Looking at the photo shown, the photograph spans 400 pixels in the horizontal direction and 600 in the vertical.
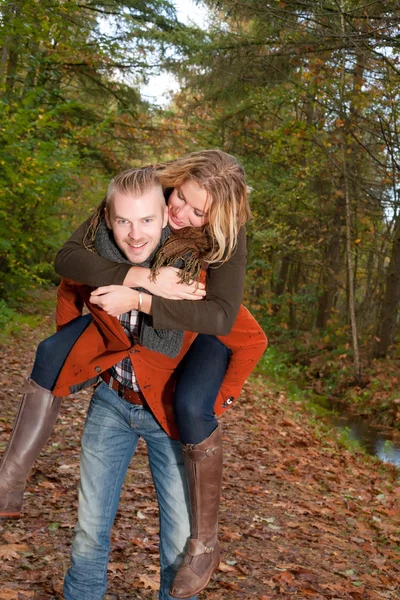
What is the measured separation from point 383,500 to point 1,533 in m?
4.75

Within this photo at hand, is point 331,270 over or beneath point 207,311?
beneath

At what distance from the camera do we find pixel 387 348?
15.4 m

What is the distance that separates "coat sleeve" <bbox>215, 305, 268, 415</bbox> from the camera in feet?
8.82

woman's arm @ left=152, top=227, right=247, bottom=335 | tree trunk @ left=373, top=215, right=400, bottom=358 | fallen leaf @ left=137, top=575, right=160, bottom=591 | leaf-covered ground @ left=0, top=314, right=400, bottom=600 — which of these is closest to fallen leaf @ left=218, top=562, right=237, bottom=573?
leaf-covered ground @ left=0, top=314, right=400, bottom=600

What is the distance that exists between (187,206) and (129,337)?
1.98ft

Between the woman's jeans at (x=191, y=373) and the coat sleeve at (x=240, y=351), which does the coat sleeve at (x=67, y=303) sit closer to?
the woman's jeans at (x=191, y=373)

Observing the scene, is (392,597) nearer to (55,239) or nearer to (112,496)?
(112,496)

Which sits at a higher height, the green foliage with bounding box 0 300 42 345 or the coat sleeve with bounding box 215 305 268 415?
the coat sleeve with bounding box 215 305 268 415

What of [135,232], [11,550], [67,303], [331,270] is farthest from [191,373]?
[331,270]

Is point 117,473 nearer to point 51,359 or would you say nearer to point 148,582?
point 51,359

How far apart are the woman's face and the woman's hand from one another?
0.24 meters

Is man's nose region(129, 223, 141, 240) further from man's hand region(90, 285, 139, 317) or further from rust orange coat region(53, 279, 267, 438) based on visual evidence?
rust orange coat region(53, 279, 267, 438)

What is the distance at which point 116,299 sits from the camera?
97.3 inches

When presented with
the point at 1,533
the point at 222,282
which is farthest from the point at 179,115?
the point at 222,282
